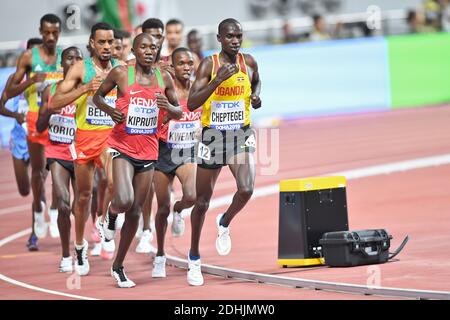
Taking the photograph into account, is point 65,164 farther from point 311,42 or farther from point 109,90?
point 311,42

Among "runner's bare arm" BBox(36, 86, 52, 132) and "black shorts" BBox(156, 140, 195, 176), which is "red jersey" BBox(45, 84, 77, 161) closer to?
"runner's bare arm" BBox(36, 86, 52, 132)

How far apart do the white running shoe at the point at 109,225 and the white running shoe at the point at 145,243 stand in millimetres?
1693

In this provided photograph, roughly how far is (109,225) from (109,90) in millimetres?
1476

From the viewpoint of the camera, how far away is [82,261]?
13.3 m

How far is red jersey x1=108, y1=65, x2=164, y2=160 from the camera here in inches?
477

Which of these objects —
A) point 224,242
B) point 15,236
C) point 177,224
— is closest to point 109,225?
point 224,242

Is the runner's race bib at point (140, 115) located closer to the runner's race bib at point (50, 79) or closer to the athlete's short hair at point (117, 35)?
the athlete's short hair at point (117, 35)

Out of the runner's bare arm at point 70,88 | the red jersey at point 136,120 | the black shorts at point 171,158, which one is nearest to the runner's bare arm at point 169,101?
the red jersey at point 136,120

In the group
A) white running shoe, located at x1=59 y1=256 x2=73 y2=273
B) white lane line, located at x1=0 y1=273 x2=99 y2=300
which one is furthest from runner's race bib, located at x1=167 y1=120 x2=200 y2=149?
white lane line, located at x1=0 y1=273 x2=99 y2=300

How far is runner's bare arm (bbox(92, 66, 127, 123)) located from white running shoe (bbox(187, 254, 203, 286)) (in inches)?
65.1

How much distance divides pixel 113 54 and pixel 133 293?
352 centimetres

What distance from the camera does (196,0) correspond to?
32000 mm

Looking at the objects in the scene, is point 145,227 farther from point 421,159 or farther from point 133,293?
point 421,159
